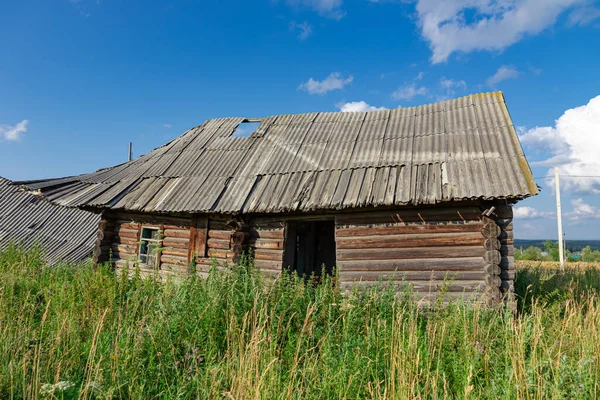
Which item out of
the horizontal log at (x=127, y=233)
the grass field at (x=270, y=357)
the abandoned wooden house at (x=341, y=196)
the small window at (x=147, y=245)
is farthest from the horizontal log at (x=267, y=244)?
the horizontal log at (x=127, y=233)

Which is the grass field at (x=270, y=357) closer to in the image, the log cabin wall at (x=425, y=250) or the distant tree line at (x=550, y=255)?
the log cabin wall at (x=425, y=250)

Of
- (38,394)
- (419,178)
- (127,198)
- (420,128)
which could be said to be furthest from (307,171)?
(38,394)

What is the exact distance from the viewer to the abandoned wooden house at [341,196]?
7.10m

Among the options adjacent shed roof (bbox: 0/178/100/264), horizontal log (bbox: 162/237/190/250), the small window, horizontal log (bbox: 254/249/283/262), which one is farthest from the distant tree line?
adjacent shed roof (bbox: 0/178/100/264)

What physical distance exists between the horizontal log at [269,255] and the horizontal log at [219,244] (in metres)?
0.83

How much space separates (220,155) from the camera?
1135 centimetres

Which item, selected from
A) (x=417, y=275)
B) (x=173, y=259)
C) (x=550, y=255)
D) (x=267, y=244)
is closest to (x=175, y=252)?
(x=173, y=259)

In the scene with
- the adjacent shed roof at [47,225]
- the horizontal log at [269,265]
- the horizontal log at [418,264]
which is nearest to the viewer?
the horizontal log at [418,264]

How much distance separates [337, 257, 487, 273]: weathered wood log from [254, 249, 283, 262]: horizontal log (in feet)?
4.83

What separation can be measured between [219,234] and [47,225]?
16.7m

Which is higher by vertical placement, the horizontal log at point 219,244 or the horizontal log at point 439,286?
the horizontal log at point 219,244

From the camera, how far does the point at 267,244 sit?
8750 millimetres

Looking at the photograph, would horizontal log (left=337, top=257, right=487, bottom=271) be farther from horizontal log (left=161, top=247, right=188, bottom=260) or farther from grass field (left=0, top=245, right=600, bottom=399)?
horizontal log (left=161, top=247, right=188, bottom=260)

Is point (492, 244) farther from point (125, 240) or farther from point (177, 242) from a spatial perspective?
point (125, 240)
